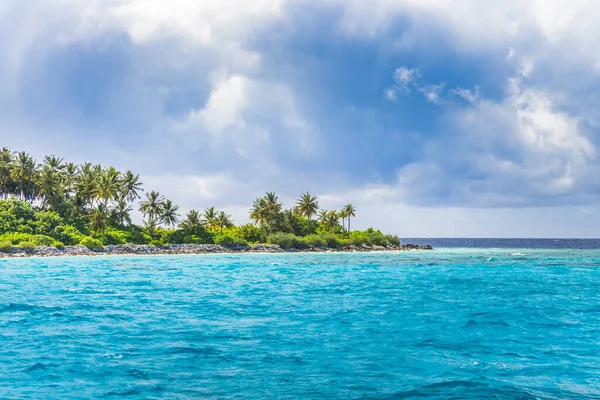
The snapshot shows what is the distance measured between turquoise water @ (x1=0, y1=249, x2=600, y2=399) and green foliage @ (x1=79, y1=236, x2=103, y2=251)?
60.8 meters

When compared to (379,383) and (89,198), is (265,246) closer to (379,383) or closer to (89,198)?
(89,198)

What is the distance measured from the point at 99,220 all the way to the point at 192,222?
77.3 feet

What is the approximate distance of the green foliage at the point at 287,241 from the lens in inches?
4434

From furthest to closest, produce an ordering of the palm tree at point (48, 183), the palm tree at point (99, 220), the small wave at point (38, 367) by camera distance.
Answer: the palm tree at point (99, 220)
the palm tree at point (48, 183)
the small wave at point (38, 367)

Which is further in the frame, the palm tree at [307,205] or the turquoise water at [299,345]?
the palm tree at [307,205]

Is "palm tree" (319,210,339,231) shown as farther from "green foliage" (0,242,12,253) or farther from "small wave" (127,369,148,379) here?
"small wave" (127,369,148,379)

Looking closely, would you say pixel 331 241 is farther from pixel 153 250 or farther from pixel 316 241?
pixel 153 250

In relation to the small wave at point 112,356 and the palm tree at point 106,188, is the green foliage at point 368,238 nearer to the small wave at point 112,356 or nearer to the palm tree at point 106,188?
the palm tree at point 106,188

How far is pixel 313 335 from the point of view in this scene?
1639 cm

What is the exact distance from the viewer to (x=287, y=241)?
4434 inches

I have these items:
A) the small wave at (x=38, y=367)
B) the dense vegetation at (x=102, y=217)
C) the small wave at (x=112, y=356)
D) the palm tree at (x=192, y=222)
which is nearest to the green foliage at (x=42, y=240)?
the dense vegetation at (x=102, y=217)

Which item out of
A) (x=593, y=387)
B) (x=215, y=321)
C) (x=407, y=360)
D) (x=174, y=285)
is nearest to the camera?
(x=593, y=387)

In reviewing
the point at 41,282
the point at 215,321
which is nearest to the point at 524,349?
the point at 215,321

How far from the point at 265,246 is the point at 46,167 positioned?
159 ft
